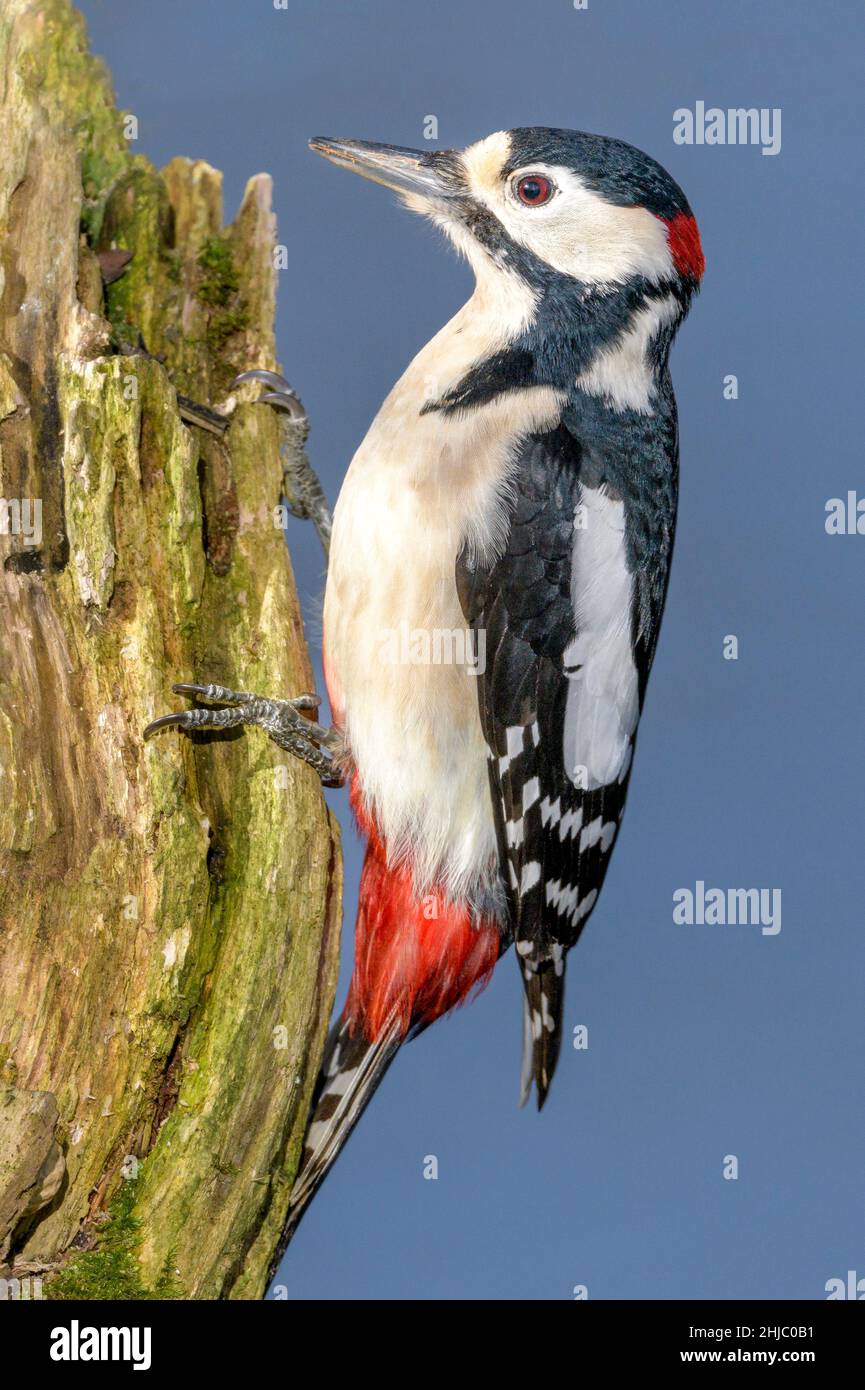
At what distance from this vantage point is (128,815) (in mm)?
2172

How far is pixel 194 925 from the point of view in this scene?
2191 mm

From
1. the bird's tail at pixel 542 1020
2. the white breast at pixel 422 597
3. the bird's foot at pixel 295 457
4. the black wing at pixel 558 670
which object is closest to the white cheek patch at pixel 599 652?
the black wing at pixel 558 670

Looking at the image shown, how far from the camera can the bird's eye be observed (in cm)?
238

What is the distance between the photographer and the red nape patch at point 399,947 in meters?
2.50

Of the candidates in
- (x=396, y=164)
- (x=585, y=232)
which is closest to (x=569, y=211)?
(x=585, y=232)

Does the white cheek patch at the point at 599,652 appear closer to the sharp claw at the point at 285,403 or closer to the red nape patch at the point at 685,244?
the red nape patch at the point at 685,244

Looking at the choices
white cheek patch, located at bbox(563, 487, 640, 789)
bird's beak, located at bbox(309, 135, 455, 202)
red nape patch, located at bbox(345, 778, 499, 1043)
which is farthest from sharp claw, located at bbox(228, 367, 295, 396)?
red nape patch, located at bbox(345, 778, 499, 1043)

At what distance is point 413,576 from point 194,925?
701mm

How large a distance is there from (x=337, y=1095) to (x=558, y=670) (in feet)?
2.86

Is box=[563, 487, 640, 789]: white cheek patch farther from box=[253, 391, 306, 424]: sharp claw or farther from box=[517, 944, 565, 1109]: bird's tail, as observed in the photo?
box=[253, 391, 306, 424]: sharp claw

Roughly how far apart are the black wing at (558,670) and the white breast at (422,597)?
0.18 feet

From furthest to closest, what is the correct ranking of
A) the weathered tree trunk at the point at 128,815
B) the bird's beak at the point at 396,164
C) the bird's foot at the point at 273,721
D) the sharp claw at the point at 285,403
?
1. the sharp claw at the point at 285,403
2. the bird's beak at the point at 396,164
3. the bird's foot at the point at 273,721
4. the weathered tree trunk at the point at 128,815
